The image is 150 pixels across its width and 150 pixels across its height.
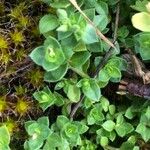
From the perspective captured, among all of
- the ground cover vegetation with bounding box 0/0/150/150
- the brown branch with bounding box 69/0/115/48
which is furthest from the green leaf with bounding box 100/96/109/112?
the brown branch with bounding box 69/0/115/48

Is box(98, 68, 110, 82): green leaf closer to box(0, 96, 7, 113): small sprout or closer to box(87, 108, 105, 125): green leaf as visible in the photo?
box(87, 108, 105, 125): green leaf

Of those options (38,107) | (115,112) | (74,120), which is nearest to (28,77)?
(38,107)

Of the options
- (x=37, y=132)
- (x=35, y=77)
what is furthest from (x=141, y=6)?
(x=37, y=132)

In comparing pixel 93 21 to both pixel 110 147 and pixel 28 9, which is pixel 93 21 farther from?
pixel 110 147

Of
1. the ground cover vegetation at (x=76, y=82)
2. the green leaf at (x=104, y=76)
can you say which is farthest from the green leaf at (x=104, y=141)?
the green leaf at (x=104, y=76)

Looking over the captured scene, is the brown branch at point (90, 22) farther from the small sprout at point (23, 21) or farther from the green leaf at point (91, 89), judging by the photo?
the small sprout at point (23, 21)

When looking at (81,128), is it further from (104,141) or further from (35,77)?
(35,77)
